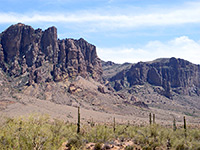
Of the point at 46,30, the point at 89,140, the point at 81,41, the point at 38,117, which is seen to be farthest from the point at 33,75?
the point at 38,117

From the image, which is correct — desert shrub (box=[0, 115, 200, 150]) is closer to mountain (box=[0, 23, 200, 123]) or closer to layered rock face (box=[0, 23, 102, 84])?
mountain (box=[0, 23, 200, 123])

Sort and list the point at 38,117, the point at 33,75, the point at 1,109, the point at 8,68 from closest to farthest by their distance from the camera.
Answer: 1. the point at 38,117
2. the point at 1,109
3. the point at 33,75
4. the point at 8,68

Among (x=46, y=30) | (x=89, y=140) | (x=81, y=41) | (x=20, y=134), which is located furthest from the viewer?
(x=81, y=41)

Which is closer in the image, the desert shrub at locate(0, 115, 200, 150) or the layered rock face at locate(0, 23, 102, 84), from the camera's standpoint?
the desert shrub at locate(0, 115, 200, 150)

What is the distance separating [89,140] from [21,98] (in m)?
82.5

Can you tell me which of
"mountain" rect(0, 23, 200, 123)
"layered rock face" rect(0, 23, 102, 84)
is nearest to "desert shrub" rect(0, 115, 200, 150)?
"mountain" rect(0, 23, 200, 123)

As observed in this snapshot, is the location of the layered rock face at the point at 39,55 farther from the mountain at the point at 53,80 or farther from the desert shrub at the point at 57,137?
the desert shrub at the point at 57,137

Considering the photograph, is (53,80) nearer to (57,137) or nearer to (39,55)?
(39,55)

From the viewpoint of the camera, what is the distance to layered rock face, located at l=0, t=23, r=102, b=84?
141 m

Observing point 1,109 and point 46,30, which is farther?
point 46,30

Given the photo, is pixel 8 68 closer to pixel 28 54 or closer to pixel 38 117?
pixel 28 54

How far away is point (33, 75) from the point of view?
132 metres

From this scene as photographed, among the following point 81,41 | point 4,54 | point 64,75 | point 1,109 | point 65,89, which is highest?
point 81,41

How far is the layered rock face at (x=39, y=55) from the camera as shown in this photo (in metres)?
141
